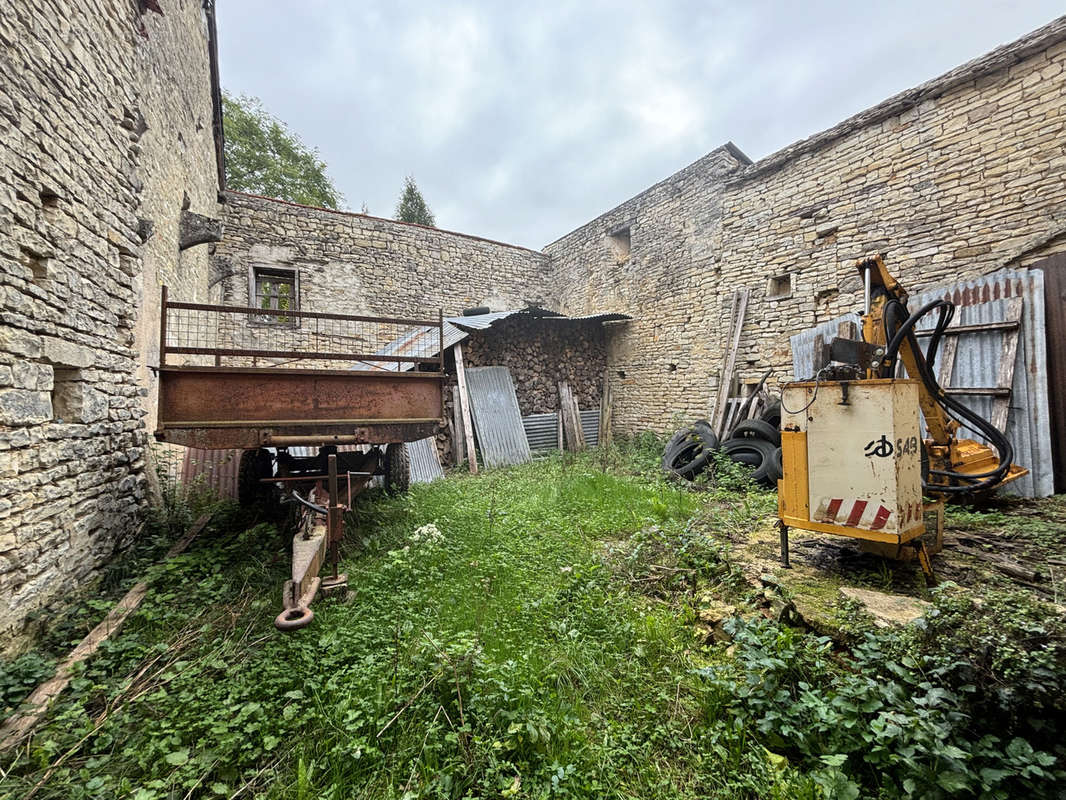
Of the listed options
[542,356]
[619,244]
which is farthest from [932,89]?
[542,356]

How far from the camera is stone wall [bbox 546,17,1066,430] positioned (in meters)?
4.53

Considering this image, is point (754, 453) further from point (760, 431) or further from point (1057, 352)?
point (1057, 352)

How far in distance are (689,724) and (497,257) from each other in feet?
40.5

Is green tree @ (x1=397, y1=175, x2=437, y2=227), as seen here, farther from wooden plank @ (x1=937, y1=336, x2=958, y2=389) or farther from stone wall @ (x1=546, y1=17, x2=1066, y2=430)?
wooden plank @ (x1=937, y1=336, x2=958, y2=389)

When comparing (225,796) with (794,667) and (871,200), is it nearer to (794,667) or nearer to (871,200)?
(794,667)

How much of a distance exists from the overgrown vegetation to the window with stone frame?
334 inches

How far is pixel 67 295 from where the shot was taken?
279cm

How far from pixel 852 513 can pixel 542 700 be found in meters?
2.13

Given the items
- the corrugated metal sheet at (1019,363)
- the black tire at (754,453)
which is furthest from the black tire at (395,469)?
the corrugated metal sheet at (1019,363)

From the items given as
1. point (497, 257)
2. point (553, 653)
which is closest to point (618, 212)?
point (497, 257)

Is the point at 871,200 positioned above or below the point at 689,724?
above

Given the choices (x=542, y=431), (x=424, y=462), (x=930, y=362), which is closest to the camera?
(x=930, y=362)

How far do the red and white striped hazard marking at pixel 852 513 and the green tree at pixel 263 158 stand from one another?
56.2 feet

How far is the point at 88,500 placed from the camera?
9.87ft
